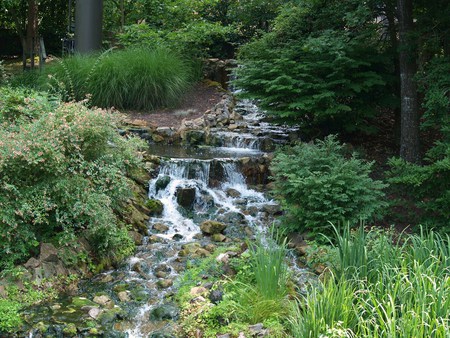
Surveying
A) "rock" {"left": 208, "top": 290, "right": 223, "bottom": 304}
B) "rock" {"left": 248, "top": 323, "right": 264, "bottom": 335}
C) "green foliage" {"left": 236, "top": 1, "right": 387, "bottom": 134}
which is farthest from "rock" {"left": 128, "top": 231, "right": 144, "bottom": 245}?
"green foliage" {"left": 236, "top": 1, "right": 387, "bottom": 134}

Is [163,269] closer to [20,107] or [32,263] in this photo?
[32,263]

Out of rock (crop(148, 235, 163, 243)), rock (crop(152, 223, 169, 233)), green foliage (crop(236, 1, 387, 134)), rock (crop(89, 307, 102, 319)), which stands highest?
green foliage (crop(236, 1, 387, 134))

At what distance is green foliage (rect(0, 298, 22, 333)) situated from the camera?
176 inches

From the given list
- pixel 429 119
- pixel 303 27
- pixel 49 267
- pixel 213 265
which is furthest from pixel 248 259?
pixel 303 27

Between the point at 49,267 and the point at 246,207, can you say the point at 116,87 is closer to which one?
the point at 246,207

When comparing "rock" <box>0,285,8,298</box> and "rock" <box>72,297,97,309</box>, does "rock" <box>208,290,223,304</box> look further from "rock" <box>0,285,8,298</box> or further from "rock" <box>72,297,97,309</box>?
"rock" <box>0,285,8,298</box>

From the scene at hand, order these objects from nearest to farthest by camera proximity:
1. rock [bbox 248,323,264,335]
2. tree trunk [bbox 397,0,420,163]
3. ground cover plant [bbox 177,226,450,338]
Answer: ground cover plant [bbox 177,226,450,338] < rock [bbox 248,323,264,335] < tree trunk [bbox 397,0,420,163]

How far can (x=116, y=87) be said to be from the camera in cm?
1084

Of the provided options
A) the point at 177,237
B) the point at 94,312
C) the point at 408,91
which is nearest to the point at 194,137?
Answer: the point at 177,237

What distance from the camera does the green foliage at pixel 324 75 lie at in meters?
8.59

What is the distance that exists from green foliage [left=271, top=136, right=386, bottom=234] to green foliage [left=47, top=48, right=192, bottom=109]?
16.8 feet

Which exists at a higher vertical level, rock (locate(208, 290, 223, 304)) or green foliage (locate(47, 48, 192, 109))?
green foliage (locate(47, 48, 192, 109))

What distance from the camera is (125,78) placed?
1096 centimetres

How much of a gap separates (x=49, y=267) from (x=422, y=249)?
370cm
